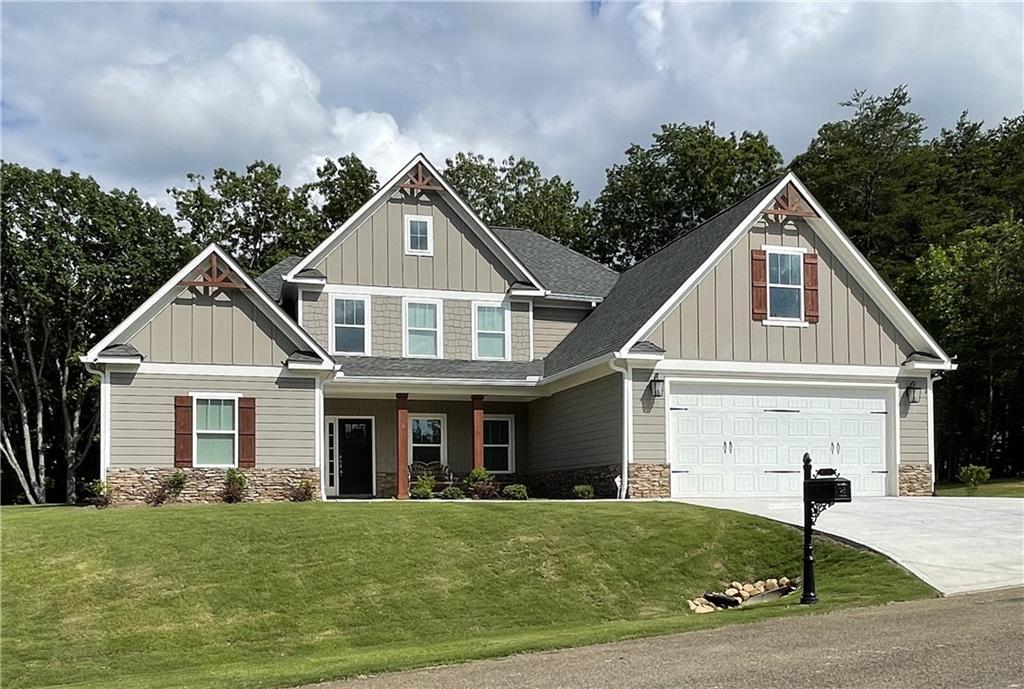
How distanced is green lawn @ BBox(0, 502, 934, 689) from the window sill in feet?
21.3

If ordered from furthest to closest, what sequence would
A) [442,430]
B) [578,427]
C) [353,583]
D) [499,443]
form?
[499,443] < [442,430] < [578,427] < [353,583]

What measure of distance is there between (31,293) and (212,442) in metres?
17.2

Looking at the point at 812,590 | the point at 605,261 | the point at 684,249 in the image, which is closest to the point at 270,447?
the point at 684,249

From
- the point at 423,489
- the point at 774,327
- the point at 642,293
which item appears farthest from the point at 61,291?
the point at 774,327

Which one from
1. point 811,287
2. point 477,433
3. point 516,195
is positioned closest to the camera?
point 811,287

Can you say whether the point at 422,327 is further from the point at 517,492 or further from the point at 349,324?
the point at 517,492

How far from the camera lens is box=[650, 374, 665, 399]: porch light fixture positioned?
22.4m

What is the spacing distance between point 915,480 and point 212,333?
15.0 m

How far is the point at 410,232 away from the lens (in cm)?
2645

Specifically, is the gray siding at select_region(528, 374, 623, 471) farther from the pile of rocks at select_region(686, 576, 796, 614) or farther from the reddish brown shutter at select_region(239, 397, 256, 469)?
the pile of rocks at select_region(686, 576, 796, 614)

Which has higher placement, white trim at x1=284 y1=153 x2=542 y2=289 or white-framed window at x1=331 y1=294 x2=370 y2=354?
white trim at x1=284 y1=153 x2=542 y2=289

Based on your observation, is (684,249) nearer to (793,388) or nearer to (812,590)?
(793,388)

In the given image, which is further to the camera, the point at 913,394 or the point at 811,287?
the point at 913,394

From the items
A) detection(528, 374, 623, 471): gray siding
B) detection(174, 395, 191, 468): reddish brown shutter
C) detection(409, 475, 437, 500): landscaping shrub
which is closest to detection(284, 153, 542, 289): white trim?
detection(528, 374, 623, 471): gray siding
